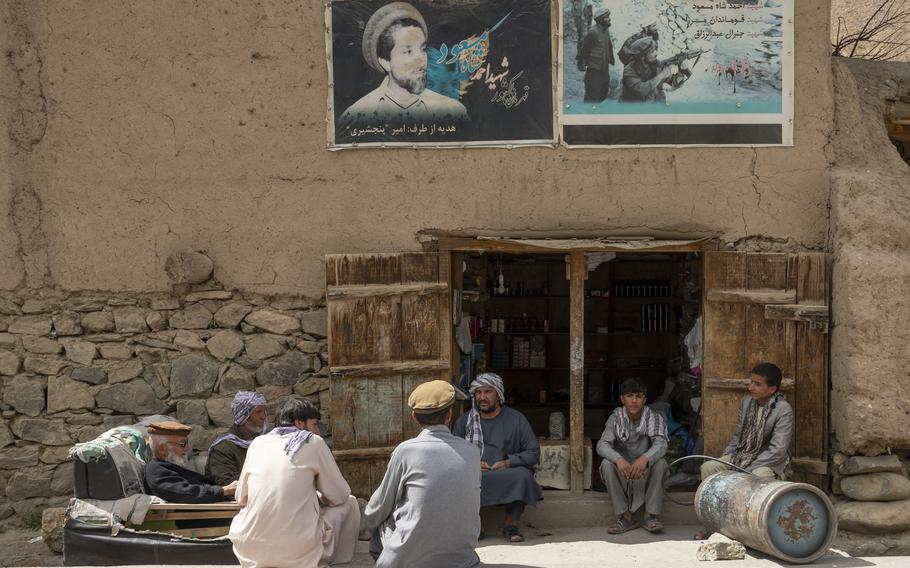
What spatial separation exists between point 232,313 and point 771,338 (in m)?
3.77

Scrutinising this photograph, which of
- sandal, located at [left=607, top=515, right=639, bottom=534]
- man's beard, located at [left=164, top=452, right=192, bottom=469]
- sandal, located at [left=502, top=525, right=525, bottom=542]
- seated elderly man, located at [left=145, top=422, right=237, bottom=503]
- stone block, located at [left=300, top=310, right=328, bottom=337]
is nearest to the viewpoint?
seated elderly man, located at [left=145, top=422, right=237, bottom=503]

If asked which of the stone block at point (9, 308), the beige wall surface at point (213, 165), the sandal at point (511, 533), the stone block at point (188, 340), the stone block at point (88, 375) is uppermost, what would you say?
the beige wall surface at point (213, 165)

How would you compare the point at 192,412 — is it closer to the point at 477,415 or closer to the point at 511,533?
the point at 477,415

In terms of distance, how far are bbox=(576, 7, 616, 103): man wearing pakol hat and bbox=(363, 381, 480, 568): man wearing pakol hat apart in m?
2.84

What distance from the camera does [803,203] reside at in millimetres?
6734

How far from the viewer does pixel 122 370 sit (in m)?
6.83

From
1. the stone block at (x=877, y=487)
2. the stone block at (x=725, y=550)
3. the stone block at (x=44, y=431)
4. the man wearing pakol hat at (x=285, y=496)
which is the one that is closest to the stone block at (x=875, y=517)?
the stone block at (x=877, y=487)

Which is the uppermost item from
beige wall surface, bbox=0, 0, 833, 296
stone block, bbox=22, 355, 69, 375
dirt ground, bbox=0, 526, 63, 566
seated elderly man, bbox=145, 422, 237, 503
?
beige wall surface, bbox=0, 0, 833, 296

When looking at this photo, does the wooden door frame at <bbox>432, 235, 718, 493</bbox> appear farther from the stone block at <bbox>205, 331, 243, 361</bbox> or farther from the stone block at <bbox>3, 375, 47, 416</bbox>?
the stone block at <bbox>3, 375, 47, 416</bbox>

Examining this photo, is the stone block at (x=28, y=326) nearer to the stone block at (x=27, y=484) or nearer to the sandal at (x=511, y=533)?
the stone block at (x=27, y=484)

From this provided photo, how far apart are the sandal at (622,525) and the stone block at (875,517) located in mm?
1322

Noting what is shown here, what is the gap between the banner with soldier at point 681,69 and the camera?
22.0ft

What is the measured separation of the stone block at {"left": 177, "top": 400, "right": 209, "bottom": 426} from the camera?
682 centimetres

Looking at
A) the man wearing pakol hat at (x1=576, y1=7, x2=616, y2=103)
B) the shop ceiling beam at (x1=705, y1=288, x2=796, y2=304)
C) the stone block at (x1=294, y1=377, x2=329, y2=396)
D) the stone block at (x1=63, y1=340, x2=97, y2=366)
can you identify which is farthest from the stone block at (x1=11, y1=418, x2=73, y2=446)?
the shop ceiling beam at (x1=705, y1=288, x2=796, y2=304)
